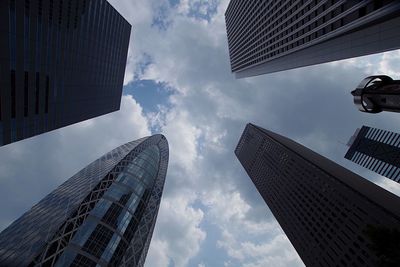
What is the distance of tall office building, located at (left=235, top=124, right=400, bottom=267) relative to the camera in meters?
86.6

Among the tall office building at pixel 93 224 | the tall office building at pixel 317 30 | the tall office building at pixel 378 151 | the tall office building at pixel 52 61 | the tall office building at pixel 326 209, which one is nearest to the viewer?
the tall office building at pixel 317 30

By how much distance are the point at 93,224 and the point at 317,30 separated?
58443 mm

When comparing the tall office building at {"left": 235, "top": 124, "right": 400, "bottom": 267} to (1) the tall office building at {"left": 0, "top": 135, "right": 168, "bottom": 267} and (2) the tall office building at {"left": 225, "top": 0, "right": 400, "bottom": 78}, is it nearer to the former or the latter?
(2) the tall office building at {"left": 225, "top": 0, "right": 400, "bottom": 78}

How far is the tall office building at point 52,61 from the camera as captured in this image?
124 feet

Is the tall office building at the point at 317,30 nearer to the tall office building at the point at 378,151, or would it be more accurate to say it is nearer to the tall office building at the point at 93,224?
the tall office building at the point at 93,224

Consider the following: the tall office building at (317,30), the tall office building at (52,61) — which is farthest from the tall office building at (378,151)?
the tall office building at (52,61)

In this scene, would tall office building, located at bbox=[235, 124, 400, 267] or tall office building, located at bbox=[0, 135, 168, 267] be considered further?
tall office building, located at bbox=[235, 124, 400, 267]

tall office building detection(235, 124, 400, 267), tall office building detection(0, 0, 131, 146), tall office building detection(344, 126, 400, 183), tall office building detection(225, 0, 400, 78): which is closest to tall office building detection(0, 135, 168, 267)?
tall office building detection(0, 0, 131, 146)

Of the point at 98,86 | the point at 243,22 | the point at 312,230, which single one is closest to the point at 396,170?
the point at 312,230

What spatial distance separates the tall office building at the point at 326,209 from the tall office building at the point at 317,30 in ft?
150

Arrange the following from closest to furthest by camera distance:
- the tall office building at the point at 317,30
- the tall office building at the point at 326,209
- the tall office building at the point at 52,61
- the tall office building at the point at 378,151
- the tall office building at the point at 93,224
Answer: the tall office building at the point at 317,30 < the tall office building at the point at 52,61 < the tall office building at the point at 93,224 < the tall office building at the point at 326,209 < the tall office building at the point at 378,151

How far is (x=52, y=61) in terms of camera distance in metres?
49.8

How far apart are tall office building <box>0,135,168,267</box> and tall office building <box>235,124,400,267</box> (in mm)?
55494

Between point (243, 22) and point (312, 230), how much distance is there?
87115 millimetres
